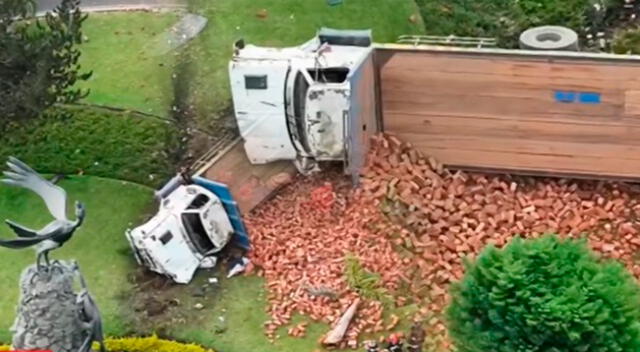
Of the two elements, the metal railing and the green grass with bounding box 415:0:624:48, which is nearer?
the metal railing

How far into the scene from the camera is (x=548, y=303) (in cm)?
1433

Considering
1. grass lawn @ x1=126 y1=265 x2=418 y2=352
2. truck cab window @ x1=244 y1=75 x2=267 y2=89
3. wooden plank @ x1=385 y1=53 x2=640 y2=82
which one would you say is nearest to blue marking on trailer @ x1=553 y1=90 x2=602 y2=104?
wooden plank @ x1=385 y1=53 x2=640 y2=82

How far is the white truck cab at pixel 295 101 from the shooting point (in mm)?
19500

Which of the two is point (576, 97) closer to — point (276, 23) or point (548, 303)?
point (548, 303)

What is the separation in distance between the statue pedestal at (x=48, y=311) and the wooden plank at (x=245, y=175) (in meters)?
4.75

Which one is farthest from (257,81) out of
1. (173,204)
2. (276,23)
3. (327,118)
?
(276,23)

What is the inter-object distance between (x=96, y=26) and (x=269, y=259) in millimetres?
8494

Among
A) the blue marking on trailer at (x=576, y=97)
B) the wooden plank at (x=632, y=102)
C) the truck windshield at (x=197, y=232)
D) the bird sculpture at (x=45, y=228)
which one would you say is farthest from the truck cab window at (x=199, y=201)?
the wooden plank at (x=632, y=102)

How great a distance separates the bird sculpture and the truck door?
194 inches

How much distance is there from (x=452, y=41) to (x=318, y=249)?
16.7ft

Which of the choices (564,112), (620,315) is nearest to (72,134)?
(564,112)

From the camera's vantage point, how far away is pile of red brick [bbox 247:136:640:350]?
18453mm

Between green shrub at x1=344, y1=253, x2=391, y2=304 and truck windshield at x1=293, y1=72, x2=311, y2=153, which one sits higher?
truck windshield at x1=293, y1=72, x2=311, y2=153

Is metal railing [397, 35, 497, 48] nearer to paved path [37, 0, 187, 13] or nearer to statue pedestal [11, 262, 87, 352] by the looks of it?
paved path [37, 0, 187, 13]
